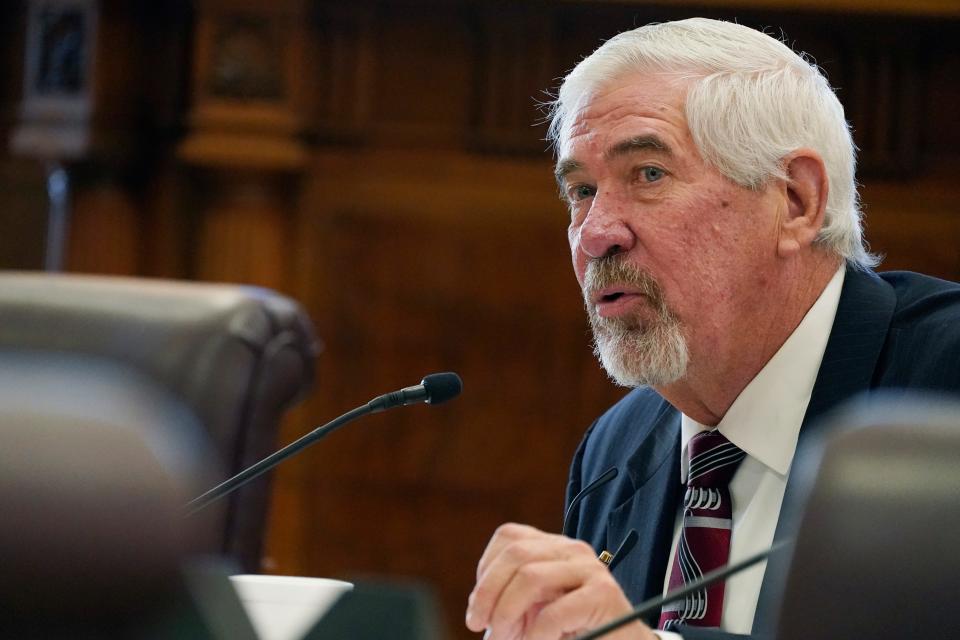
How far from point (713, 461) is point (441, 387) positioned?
44 cm

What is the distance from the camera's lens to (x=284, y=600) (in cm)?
143

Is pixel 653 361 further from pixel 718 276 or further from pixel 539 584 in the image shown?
pixel 539 584

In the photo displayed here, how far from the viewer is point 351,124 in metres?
4.29

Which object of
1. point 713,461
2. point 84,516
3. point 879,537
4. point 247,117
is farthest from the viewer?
point 247,117

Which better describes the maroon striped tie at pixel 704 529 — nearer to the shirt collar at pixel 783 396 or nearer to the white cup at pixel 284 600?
the shirt collar at pixel 783 396

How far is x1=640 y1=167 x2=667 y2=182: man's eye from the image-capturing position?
213 centimetres

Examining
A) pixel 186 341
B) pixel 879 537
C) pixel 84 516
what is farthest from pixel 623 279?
pixel 84 516

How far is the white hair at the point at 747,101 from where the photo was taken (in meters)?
2.11

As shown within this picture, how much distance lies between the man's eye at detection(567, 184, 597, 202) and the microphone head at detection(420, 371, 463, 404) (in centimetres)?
45

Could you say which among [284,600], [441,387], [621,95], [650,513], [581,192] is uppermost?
[621,95]

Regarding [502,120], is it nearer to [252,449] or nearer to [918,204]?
[918,204]

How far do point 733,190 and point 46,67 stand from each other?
2808mm

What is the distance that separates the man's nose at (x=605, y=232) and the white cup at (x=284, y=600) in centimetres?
80

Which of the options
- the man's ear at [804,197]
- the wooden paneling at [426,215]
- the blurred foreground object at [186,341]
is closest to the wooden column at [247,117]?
the wooden paneling at [426,215]
